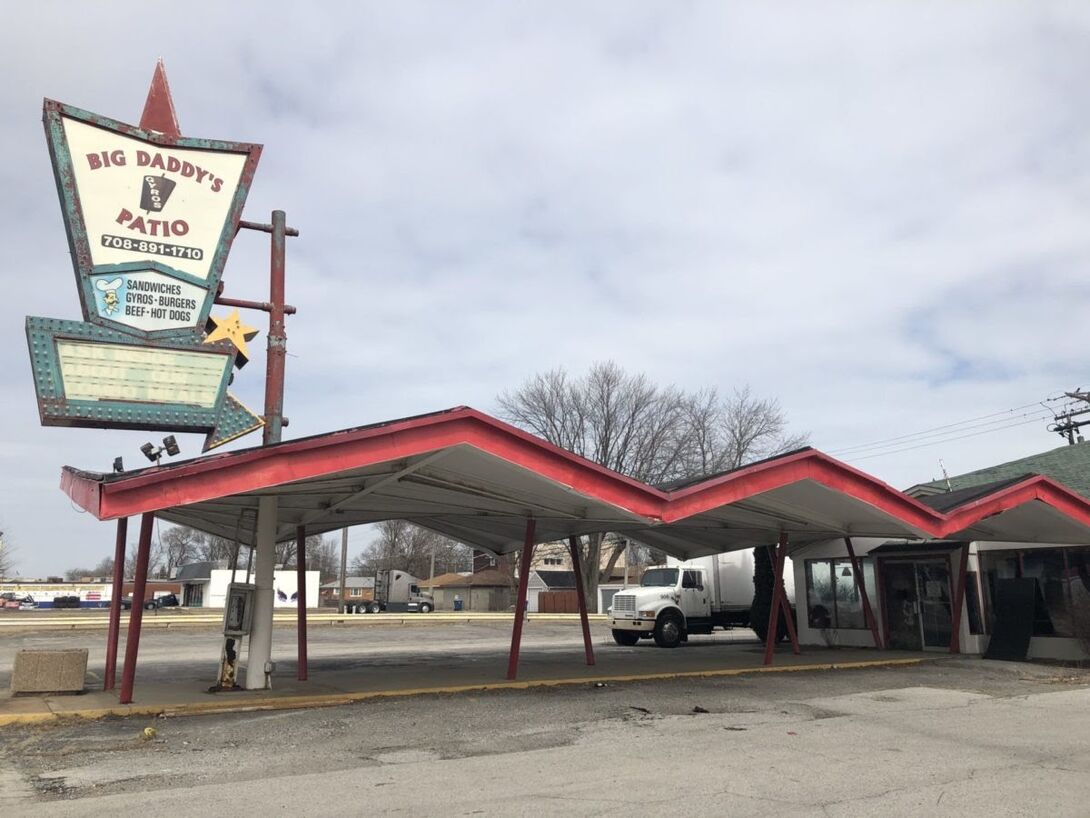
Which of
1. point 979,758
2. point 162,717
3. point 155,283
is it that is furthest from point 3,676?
point 979,758

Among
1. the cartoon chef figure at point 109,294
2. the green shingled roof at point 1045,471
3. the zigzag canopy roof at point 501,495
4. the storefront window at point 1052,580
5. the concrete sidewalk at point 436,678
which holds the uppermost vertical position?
the cartoon chef figure at point 109,294

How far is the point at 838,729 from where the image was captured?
33.9 ft

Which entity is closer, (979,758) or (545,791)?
(545,791)

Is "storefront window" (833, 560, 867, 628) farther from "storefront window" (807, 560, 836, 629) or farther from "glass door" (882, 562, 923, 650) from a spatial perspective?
"glass door" (882, 562, 923, 650)

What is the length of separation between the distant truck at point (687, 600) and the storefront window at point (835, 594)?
5.04ft

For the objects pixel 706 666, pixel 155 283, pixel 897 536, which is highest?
pixel 155 283

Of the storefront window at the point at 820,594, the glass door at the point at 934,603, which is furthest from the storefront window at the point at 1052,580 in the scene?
the storefront window at the point at 820,594

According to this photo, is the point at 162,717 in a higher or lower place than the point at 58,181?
lower

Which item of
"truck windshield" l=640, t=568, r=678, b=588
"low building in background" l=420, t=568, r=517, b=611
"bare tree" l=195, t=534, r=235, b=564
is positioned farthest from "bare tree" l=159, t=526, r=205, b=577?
"truck windshield" l=640, t=568, r=678, b=588

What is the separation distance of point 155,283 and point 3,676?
985 cm

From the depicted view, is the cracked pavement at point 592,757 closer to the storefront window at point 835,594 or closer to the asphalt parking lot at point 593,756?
the asphalt parking lot at point 593,756

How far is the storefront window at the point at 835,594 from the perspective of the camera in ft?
74.1

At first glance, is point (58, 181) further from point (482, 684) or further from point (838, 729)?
point (838, 729)

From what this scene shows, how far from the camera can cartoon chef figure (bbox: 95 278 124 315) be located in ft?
40.3
